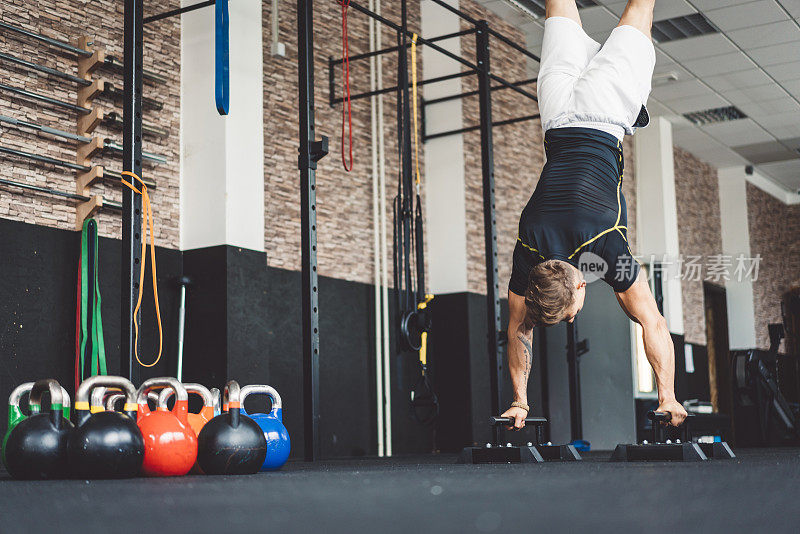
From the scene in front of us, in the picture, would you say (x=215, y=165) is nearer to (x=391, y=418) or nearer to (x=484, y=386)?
(x=391, y=418)

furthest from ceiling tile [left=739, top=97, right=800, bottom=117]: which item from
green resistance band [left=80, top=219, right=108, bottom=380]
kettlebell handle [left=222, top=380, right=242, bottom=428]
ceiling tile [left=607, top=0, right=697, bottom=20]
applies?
kettlebell handle [left=222, top=380, right=242, bottom=428]

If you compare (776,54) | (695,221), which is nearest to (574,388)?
(776,54)

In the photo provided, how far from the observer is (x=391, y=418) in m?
6.49

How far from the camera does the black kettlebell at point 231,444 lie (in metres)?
2.43

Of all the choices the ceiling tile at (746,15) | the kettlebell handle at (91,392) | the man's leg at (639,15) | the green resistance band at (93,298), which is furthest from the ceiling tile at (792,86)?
the kettlebell handle at (91,392)

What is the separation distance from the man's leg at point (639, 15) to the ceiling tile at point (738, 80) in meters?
5.75

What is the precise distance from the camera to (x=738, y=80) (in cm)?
885

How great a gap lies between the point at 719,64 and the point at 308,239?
235 inches

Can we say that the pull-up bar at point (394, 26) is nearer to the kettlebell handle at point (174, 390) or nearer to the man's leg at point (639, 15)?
the man's leg at point (639, 15)

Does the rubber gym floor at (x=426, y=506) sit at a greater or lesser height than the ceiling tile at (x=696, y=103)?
lesser

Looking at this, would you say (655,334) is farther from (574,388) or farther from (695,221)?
(695,221)

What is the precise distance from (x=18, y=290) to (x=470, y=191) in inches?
145

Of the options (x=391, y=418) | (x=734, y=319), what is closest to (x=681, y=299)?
(x=734, y=319)

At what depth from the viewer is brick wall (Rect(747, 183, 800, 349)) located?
12047mm
